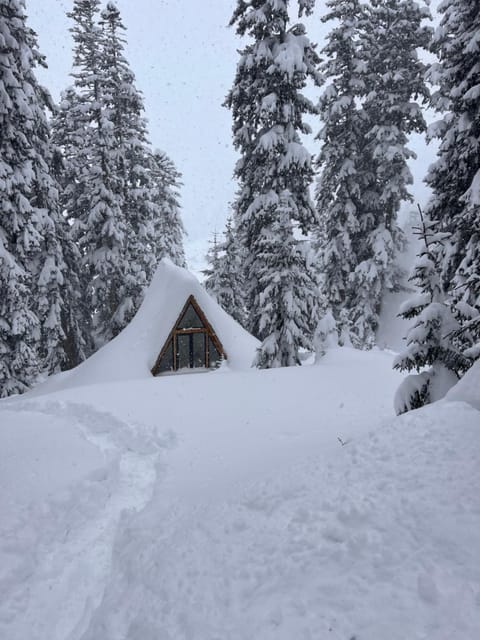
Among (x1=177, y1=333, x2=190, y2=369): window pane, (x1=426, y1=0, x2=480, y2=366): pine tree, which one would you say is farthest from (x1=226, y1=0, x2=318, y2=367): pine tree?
(x1=426, y1=0, x2=480, y2=366): pine tree

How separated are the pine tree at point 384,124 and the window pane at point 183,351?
386 inches

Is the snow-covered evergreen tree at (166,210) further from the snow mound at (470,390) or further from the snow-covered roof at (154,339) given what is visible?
the snow mound at (470,390)

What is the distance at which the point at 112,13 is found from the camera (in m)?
22.1

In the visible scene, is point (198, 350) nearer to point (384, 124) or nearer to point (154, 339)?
point (154, 339)

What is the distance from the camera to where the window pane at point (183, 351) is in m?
18.8

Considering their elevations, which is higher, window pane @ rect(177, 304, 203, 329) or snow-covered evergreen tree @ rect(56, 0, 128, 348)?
snow-covered evergreen tree @ rect(56, 0, 128, 348)

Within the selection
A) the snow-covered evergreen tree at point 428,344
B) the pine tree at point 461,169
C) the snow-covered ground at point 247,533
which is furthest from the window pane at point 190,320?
the snow-covered evergreen tree at point 428,344

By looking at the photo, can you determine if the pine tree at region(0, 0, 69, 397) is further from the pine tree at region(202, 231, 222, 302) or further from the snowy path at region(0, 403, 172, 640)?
the pine tree at region(202, 231, 222, 302)

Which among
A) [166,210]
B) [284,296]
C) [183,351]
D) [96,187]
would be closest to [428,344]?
[284,296]

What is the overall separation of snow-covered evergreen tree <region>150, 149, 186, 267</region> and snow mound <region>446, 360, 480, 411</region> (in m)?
25.0

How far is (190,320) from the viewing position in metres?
19.0

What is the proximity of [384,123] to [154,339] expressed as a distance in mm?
17914

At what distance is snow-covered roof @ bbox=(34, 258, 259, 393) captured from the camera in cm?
1719

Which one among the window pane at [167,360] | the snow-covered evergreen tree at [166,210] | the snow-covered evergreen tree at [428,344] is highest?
the snow-covered evergreen tree at [166,210]
